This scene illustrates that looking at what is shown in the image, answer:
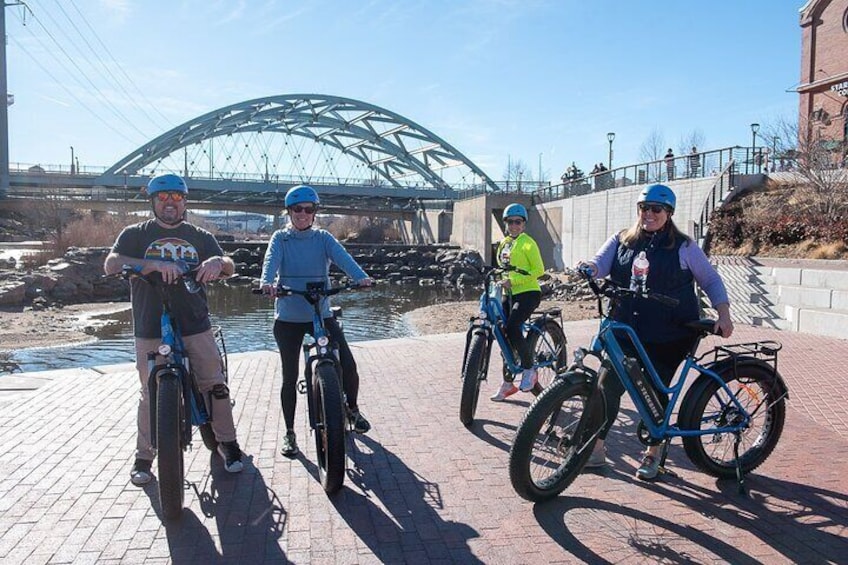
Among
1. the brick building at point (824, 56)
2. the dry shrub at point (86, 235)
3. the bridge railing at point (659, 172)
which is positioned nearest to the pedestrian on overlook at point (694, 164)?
the bridge railing at point (659, 172)

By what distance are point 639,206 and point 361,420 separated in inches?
96.6

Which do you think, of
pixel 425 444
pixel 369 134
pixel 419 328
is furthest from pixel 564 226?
pixel 369 134

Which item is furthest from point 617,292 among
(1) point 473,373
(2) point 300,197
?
(2) point 300,197

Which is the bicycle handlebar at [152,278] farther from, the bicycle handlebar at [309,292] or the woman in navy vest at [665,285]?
the woman in navy vest at [665,285]

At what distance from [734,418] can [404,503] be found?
2.19 meters

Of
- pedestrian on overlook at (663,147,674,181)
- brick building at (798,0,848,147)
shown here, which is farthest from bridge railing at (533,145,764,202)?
brick building at (798,0,848,147)

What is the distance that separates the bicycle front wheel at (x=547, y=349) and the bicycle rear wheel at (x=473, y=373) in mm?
772

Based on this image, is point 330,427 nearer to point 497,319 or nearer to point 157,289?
point 157,289

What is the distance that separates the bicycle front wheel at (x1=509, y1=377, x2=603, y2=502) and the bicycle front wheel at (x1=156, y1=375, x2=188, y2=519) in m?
1.89

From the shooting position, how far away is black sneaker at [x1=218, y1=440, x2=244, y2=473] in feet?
15.1

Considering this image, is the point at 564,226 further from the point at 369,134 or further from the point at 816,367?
→ the point at 369,134

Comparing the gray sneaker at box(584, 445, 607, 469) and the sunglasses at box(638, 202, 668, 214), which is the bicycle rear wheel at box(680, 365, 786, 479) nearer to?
the gray sneaker at box(584, 445, 607, 469)

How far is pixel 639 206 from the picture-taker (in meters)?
4.35

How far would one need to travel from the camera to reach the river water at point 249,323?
13.4m
